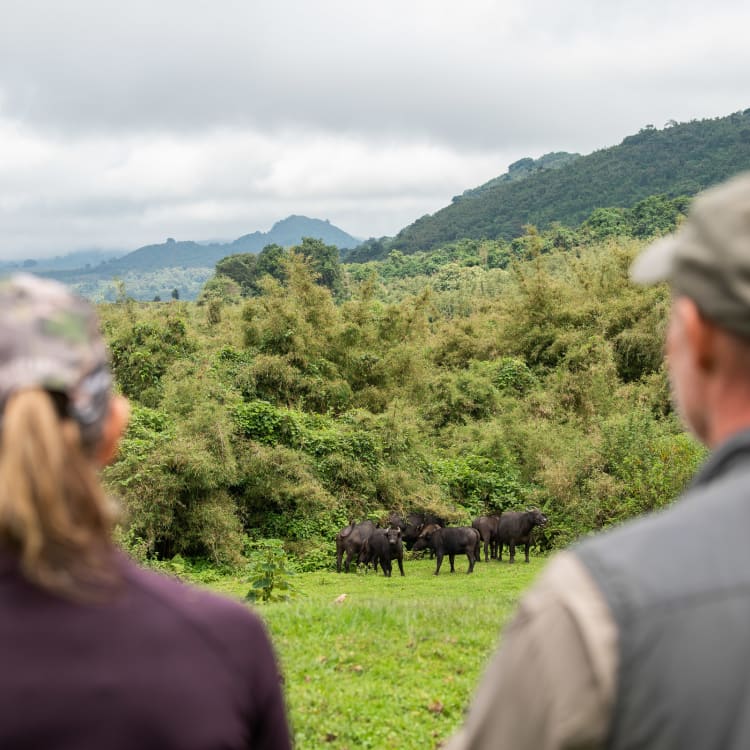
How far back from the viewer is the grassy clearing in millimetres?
5645

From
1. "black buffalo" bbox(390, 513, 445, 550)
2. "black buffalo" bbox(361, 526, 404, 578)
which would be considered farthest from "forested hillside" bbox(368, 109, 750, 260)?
"black buffalo" bbox(361, 526, 404, 578)

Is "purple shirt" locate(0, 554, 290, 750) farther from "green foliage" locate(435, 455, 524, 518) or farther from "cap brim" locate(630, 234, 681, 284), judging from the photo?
"green foliage" locate(435, 455, 524, 518)

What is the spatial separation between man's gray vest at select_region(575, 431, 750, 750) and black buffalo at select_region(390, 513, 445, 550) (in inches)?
706

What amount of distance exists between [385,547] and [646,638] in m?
15.6

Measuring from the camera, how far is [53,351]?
1.44 meters

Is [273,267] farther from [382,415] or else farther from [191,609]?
[191,609]

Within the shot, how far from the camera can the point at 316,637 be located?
735 centimetres

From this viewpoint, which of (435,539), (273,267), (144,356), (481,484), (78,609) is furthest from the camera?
(273,267)

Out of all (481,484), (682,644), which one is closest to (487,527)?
Result: (481,484)

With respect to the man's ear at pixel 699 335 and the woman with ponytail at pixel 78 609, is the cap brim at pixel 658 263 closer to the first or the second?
the man's ear at pixel 699 335

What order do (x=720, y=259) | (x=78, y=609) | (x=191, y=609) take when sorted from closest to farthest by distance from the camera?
1. (x=720, y=259)
2. (x=78, y=609)
3. (x=191, y=609)

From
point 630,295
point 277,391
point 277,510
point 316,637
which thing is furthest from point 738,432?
point 630,295

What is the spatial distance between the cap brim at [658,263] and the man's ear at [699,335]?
0.06 meters

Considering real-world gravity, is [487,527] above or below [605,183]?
below
